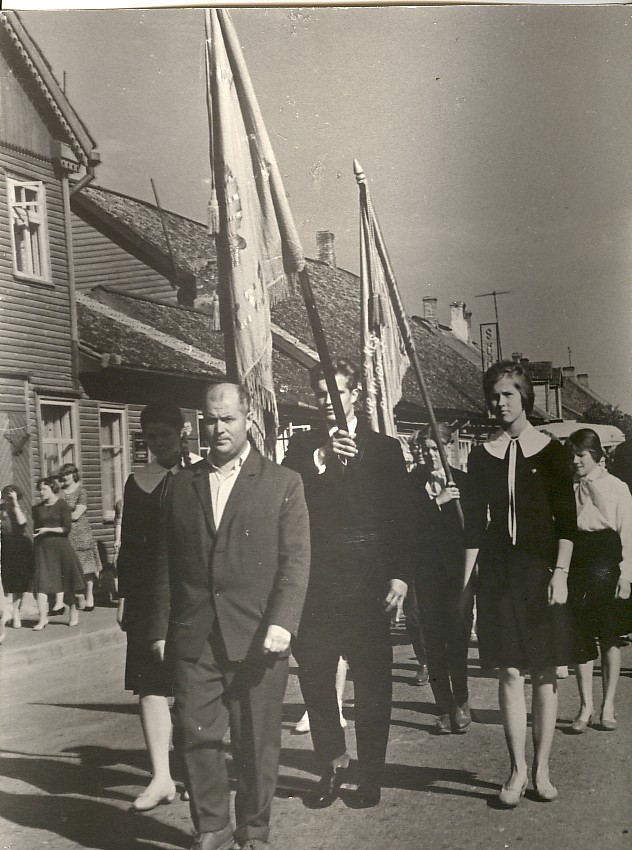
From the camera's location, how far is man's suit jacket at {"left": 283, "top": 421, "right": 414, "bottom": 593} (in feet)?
11.1

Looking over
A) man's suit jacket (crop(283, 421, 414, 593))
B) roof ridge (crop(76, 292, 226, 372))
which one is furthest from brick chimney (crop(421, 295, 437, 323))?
roof ridge (crop(76, 292, 226, 372))

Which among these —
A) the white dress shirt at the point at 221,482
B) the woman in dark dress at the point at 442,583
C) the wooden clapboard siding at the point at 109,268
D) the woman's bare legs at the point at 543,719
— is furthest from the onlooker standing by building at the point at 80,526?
the woman's bare legs at the point at 543,719

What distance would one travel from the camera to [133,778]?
11.0 feet

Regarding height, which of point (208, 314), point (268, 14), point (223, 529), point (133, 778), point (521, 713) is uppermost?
point (268, 14)

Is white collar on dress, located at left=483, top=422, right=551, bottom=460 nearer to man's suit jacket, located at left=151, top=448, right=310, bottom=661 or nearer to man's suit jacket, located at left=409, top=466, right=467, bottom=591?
man's suit jacket, located at left=409, top=466, right=467, bottom=591

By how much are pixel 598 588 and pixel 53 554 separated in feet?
8.04

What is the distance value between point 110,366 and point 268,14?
1.77 m

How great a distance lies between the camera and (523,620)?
3.32m

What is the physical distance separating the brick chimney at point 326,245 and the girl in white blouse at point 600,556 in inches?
53.4

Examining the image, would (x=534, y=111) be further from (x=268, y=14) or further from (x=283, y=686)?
(x=283, y=686)

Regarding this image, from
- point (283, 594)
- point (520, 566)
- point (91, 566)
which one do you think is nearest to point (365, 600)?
point (283, 594)

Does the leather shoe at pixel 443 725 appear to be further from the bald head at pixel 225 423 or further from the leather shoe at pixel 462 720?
the bald head at pixel 225 423

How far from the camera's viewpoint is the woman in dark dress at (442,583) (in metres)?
3.45

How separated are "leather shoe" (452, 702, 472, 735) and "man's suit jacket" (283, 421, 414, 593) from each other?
0.64 meters
